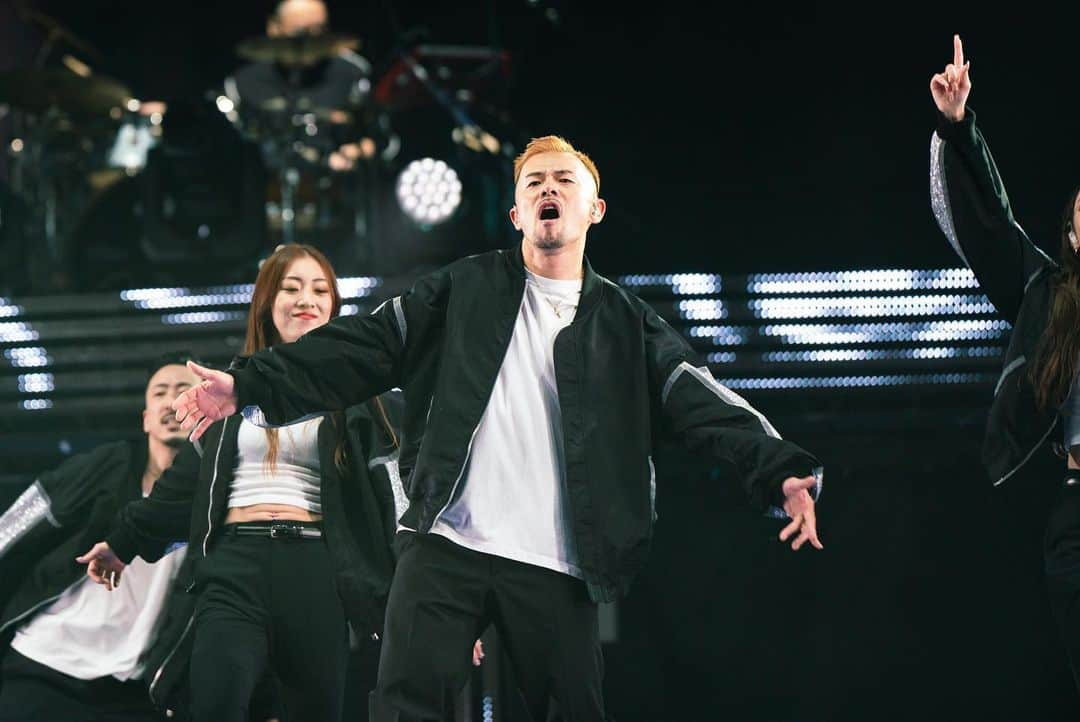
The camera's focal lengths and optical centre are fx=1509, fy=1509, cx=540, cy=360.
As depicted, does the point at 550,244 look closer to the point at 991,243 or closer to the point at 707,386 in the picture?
the point at 707,386

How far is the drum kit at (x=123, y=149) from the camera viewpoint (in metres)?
7.25

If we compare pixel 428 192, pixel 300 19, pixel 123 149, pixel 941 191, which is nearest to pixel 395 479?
pixel 941 191

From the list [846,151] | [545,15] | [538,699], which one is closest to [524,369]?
[538,699]

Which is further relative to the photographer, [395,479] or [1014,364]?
[395,479]

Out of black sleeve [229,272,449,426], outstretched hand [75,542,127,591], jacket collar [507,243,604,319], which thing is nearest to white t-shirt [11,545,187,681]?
outstretched hand [75,542,127,591]

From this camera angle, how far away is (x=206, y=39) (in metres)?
9.38

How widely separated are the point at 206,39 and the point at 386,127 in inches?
103

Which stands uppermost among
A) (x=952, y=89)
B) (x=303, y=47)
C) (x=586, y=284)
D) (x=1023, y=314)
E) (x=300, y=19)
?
(x=300, y=19)

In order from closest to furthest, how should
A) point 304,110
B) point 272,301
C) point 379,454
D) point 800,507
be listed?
point 800,507 < point 379,454 < point 272,301 < point 304,110

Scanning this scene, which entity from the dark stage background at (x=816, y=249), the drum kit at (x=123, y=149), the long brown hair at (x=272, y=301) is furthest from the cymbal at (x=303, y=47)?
the long brown hair at (x=272, y=301)

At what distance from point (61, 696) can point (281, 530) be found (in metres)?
1.16

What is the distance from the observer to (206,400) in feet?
9.53

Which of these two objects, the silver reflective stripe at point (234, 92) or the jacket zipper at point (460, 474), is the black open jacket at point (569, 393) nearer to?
the jacket zipper at point (460, 474)

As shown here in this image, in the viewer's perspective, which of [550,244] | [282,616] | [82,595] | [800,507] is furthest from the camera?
[82,595]
